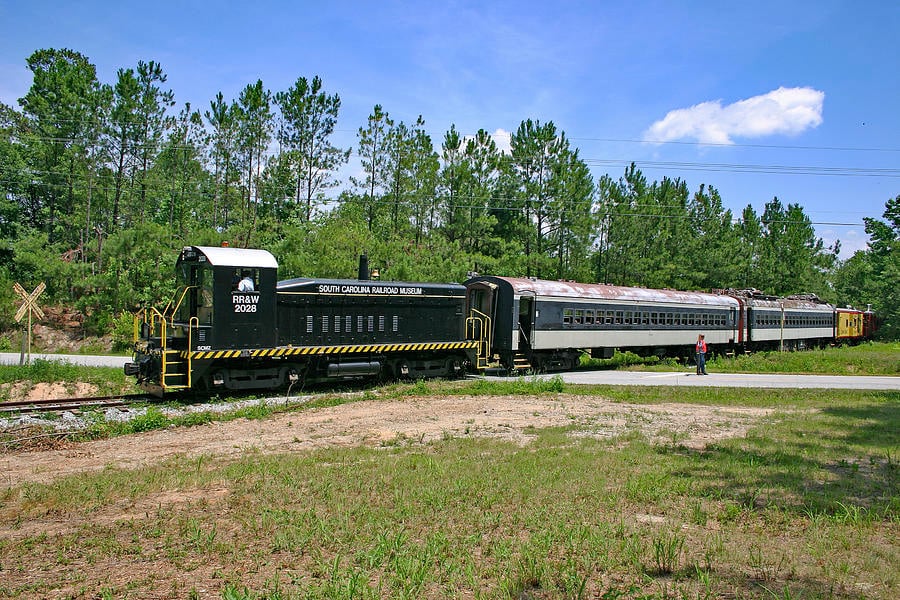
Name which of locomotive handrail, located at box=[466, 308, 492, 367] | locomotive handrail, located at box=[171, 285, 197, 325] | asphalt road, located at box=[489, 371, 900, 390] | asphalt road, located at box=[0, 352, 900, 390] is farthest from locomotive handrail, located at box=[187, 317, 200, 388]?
asphalt road, located at box=[489, 371, 900, 390]

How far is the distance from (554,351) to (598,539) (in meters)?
19.9

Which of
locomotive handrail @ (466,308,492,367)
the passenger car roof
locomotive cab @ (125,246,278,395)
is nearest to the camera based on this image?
locomotive cab @ (125,246,278,395)

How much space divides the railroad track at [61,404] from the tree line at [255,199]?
13.5 m

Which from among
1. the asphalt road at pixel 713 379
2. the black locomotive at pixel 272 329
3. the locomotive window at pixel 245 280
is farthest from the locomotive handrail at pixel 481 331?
the locomotive window at pixel 245 280

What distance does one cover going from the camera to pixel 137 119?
1383 inches

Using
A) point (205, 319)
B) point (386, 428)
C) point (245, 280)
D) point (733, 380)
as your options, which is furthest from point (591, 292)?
point (205, 319)

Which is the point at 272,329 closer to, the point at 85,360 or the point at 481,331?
the point at 481,331

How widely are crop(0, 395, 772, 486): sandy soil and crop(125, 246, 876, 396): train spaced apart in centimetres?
264

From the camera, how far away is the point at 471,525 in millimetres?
6648

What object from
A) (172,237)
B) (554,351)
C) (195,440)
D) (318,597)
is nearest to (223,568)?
(318,597)

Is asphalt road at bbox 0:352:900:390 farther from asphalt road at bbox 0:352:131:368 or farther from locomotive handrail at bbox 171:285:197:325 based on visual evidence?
locomotive handrail at bbox 171:285:197:325

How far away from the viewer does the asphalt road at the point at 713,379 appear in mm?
22453

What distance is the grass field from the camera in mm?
5152

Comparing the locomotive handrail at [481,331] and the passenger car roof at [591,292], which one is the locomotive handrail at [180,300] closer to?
the locomotive handrail at [481,331]
